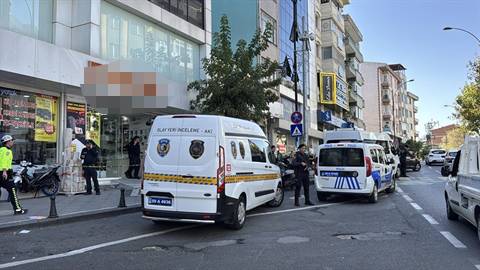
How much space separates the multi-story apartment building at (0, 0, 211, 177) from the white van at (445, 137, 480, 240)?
35.9 ft

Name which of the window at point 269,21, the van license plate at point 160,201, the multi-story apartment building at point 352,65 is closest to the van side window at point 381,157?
the van license plate at point 160,201

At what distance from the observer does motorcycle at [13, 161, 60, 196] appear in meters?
12.8

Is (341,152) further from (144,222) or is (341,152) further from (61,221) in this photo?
(61,221)

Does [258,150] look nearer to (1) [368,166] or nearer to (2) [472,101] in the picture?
(1) [368,166]

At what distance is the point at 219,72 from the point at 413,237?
10560 mm

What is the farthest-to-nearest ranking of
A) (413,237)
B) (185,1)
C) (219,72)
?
(185,1) < (219,72) < (413,237)

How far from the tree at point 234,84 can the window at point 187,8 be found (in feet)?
11.4

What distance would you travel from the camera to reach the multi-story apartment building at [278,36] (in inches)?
996

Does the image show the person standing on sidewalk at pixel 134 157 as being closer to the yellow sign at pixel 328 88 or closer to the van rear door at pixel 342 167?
the van rear door at pixel 342 167

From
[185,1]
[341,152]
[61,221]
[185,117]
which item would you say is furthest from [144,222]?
[185,1]

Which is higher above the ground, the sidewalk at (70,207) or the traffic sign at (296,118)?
the traffic sign at (296,118)

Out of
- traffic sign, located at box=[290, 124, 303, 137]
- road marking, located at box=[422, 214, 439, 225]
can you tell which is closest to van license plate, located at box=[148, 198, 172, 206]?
road marking, located at box=[422, 214, 439, 225]

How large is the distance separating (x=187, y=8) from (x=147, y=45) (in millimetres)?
3626

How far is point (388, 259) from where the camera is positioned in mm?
6395
